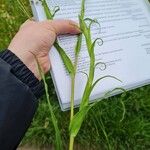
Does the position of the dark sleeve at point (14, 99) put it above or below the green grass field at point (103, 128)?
above

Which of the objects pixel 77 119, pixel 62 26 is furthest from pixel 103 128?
pixel 62 26

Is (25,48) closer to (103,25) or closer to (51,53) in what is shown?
(51,53)

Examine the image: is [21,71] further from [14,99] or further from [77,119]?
[77,119]

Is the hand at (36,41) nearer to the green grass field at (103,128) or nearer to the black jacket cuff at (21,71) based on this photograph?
the black jacket cuff at (21,71)

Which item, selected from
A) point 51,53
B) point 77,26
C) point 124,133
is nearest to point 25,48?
point 51,53

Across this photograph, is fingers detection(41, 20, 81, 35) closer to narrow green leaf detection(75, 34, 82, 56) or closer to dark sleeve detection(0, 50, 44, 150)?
narrow green leaf detection(75, 34, 82, 56)

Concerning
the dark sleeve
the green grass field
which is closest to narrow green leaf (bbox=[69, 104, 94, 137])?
the dark sleeve

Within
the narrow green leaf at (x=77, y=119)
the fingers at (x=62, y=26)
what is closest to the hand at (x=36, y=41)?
the fingers at (x=62, y=26)
